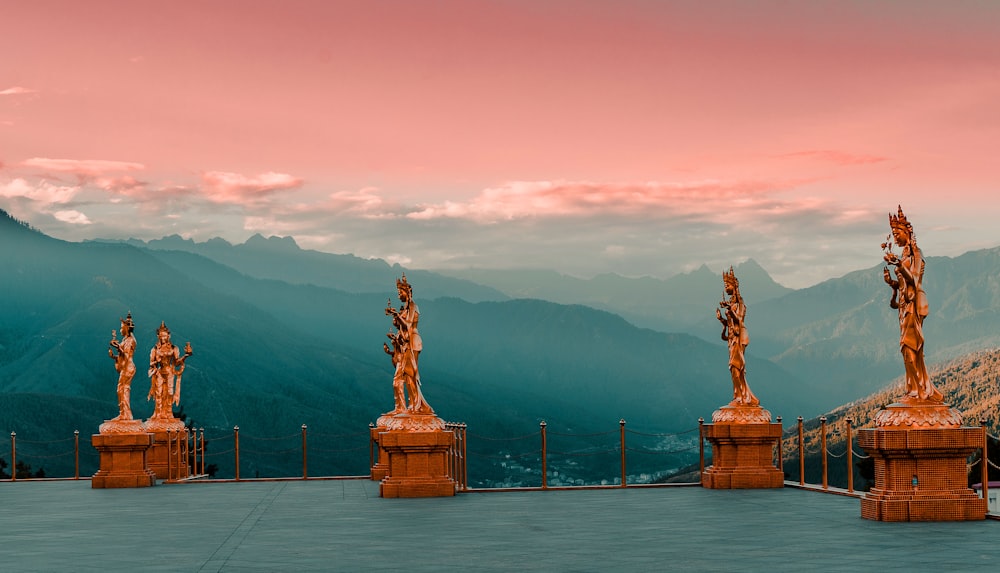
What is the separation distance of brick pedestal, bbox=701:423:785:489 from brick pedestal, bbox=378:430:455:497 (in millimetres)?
5144

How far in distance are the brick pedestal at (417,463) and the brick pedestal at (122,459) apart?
8.49 m

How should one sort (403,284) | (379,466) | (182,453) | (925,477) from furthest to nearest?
1. (182,453)
2. (379,466)
3. (403,284)
4. (925,477)

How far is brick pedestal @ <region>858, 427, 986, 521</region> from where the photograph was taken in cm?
1709

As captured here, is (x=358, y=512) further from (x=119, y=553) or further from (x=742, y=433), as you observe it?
(x=742, y=433)

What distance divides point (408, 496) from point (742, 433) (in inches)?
251

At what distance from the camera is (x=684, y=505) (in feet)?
67.7

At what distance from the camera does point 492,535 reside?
15.8 m

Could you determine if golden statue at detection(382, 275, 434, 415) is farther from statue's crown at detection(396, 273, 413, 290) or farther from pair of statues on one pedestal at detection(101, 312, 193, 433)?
pair of statues on one pedestal at detection(101, 312, 193, 433)

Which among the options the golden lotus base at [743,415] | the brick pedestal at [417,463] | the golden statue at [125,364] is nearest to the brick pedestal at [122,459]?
the golden statue at [125,364]

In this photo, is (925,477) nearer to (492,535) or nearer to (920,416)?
(920,416)

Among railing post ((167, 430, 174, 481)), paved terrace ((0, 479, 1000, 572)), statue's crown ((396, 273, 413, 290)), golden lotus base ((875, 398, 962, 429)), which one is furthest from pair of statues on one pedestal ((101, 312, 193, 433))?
golden lotus base ((875, 398, 962, 429))

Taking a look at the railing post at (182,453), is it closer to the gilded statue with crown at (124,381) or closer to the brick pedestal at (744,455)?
the gilded statue with crown at (124,381)

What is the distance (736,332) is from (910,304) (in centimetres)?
747

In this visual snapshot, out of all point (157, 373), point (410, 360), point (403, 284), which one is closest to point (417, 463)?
point (410, 360)
